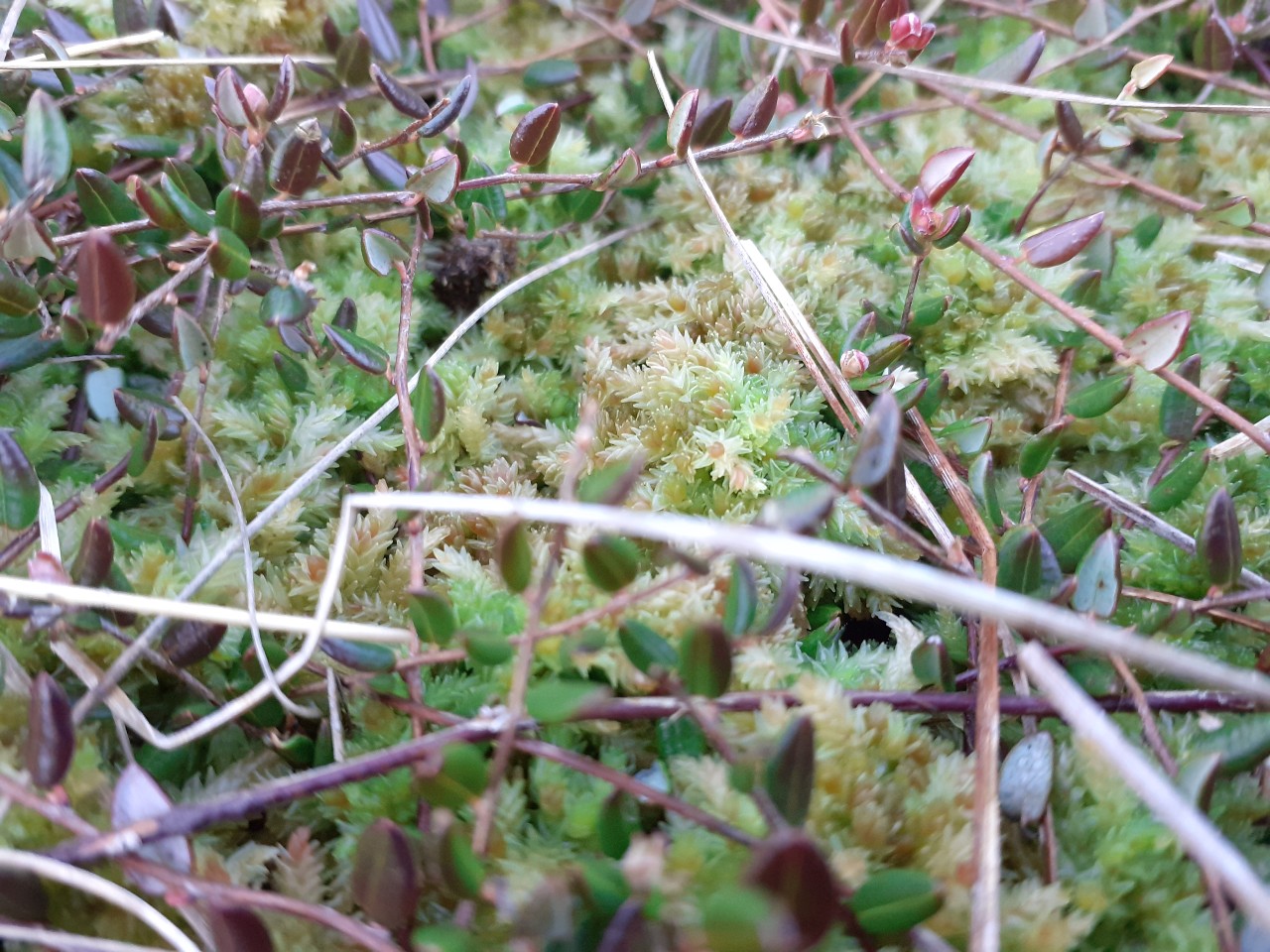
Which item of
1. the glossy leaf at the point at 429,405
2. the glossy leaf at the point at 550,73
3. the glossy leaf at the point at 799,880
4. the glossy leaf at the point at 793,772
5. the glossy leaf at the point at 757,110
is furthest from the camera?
the glossy leaf at the point at 550,73

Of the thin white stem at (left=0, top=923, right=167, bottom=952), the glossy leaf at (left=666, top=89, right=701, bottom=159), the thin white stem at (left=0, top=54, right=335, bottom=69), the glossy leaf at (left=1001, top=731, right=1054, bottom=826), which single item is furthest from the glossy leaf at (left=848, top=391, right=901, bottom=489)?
the thin white stem at (left=0, top=54, right=335, bottom=69)

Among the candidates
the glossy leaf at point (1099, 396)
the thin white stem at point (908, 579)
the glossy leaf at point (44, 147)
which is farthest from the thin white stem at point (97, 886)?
the glossy leaf at point (1099, 396)

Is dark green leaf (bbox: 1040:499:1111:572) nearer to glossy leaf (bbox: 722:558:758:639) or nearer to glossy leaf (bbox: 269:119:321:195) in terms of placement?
glossy leaf (bbox: 722:558:758:639)

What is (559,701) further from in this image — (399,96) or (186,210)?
(399,96)

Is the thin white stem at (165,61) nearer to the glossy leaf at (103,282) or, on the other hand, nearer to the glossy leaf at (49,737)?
the glossy leaf at (103,282)

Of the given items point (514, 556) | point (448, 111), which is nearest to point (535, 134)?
point (448, 111)

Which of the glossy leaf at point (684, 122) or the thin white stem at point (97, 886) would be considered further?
the glossy leaf at point (684, 122)

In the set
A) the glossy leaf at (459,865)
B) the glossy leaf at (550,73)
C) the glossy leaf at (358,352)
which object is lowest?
the glossy leaf at (459,865)

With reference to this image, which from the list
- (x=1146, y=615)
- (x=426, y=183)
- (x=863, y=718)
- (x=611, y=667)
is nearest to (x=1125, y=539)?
(x=1146, y=615)
